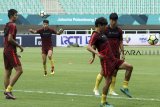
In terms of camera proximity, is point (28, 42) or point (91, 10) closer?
point (28, 42)

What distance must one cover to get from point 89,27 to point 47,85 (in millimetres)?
58747

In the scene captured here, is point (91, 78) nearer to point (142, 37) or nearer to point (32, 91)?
point (32, 91)

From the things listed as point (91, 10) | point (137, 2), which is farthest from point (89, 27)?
point (137, 2)

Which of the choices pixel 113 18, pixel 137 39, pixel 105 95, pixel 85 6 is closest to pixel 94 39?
pixel 105 95

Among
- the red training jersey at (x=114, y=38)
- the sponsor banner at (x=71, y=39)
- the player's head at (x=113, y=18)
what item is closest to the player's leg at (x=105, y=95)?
the player's head at (x=113, y=18)

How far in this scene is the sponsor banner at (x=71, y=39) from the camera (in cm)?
6122

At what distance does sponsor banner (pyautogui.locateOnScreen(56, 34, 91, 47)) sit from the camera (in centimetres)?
6122

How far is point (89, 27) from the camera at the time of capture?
7531 cm

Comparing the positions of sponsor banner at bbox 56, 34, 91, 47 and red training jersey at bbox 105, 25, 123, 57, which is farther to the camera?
sponsor banner at bbox 56, 34, 91, 47

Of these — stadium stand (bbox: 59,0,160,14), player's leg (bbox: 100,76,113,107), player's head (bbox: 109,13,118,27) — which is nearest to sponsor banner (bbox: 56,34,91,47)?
stadium stand (bbox: 59,0,160,14)

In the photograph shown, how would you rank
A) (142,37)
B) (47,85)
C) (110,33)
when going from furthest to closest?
(142,37) < (47,85) < (110,33)

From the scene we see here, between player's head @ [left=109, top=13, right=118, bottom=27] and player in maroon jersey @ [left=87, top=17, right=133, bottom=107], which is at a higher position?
player's head @ [left=109, top=13, right=118, bottom=27]

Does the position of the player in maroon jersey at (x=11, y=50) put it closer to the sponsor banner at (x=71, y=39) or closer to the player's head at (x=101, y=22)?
the player's head at (x=101, y=22)

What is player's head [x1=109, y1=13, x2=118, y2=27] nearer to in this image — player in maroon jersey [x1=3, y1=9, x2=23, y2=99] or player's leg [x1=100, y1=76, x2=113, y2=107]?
player in maroon jersey [x1=3, y1=9, x2=23, y2=99]
